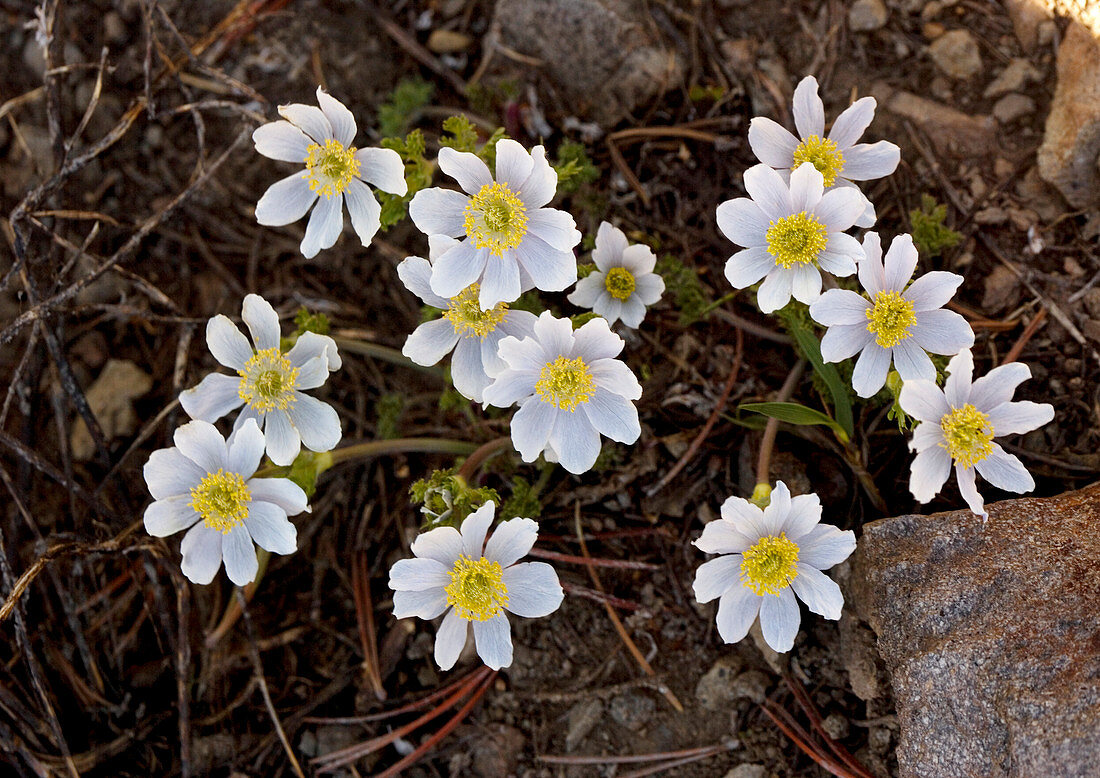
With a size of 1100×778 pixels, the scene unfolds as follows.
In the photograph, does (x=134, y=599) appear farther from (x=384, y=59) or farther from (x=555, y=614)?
(x=384, y=59)

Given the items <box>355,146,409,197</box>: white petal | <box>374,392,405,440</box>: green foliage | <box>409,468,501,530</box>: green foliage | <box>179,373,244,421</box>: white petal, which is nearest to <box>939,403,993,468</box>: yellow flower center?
<box>409,468,501,530</box>: green foliage

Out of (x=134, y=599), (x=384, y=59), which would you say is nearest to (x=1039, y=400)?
(x=384, y=59)

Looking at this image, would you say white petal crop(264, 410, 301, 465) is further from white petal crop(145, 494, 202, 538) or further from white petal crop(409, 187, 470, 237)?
white petal crop(409, 187, 470, 237)

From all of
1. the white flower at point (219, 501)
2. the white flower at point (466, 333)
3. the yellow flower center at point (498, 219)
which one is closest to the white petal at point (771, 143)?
the yellow flower center at point (498, 219)

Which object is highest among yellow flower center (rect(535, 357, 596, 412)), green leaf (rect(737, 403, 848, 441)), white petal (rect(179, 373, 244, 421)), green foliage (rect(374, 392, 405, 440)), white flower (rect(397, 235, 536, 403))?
green leaf (rect(737, 403, 848, 441))

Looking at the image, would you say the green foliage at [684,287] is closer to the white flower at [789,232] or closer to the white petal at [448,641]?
the white flower at [789,232]

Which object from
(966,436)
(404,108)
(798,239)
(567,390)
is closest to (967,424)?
(966,436)
